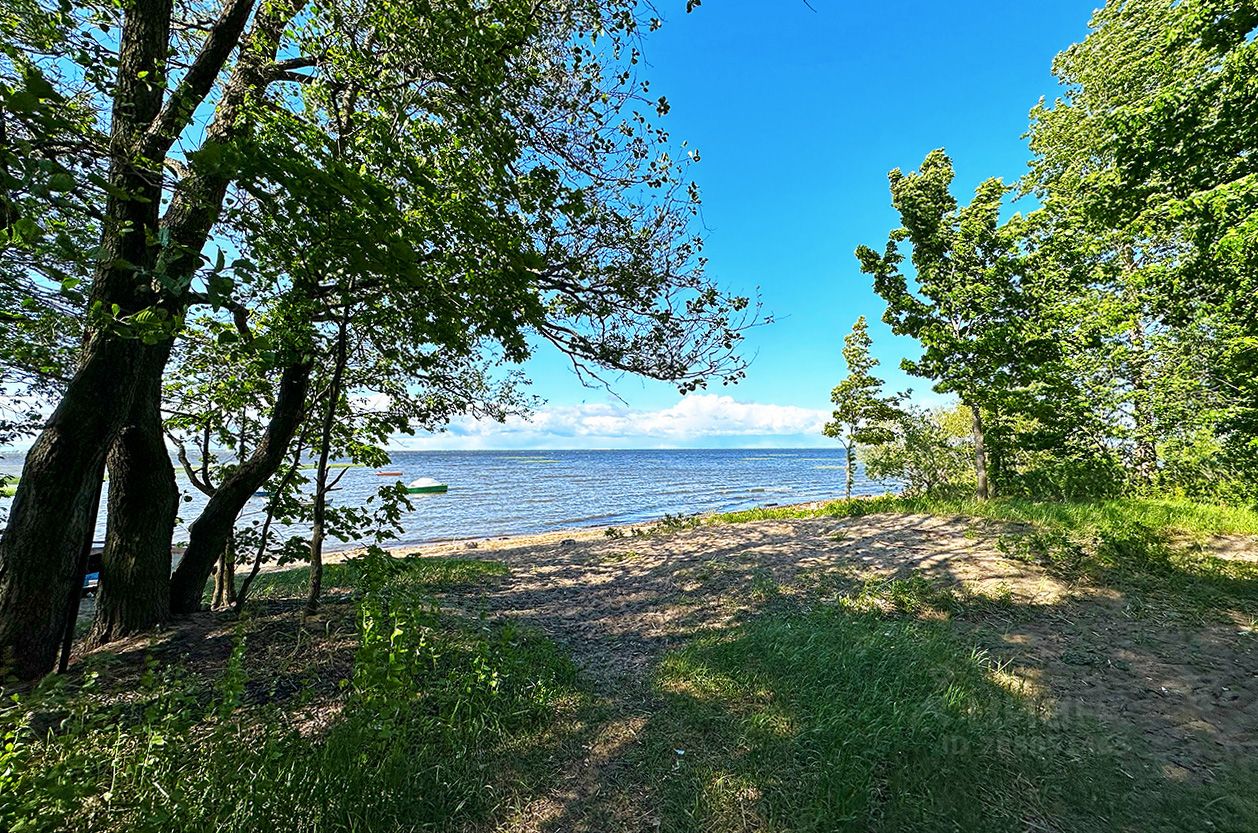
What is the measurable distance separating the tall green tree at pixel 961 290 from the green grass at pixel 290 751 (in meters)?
11.7

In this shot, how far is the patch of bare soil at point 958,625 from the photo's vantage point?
2.96m

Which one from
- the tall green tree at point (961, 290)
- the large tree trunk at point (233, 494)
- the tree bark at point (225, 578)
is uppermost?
the tall green tree at point (961, 290)

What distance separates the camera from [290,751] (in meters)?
2.47

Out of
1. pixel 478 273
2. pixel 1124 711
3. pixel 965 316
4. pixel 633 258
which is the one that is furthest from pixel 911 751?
pixel 965 316

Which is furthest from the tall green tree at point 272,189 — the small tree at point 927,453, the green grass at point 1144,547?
the small tree at point 927,453

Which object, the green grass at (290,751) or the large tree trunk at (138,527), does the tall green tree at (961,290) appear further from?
the large tree trunk at (138,527)

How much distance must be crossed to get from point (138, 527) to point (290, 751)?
9.80ft

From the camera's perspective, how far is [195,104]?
298 centimetres

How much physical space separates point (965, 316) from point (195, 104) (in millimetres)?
13582

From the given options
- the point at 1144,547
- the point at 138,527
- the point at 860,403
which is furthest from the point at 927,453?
the point at 138,527

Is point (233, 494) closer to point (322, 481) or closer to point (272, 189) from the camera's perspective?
point (322, 481)

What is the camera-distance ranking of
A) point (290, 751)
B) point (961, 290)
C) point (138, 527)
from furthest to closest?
point (961, 290) → point (138, 527) → point (290, 751)

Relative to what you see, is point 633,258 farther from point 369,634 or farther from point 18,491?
point 18,491

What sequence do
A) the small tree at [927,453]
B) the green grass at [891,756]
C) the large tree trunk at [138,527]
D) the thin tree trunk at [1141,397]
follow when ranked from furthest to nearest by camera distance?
the small tree at [927,453] < the thin tree trunk at [1141,397] < the large tree trunk at [138,527] < the green grass at [891,756]
